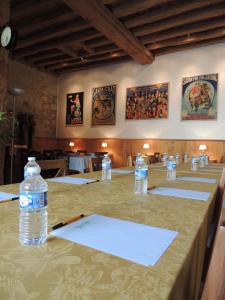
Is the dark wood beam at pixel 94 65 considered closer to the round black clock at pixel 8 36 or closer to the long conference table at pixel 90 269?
the round black clock at pixel 8 36

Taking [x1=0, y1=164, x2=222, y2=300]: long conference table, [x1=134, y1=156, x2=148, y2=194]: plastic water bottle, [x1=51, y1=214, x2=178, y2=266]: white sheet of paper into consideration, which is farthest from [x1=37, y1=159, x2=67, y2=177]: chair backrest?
[x1=51, y1=214, x2=178, y2=266]: white sheet of paper

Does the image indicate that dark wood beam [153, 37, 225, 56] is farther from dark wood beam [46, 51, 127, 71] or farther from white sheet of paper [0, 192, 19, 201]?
white sheet of paper [0, 192, 19, 201]

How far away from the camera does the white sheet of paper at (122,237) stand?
66cm

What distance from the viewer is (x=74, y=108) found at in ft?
33.4

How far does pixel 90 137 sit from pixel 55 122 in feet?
6.50

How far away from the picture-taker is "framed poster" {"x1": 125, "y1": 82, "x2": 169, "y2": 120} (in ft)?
26.8

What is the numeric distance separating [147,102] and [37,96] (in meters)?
4.36

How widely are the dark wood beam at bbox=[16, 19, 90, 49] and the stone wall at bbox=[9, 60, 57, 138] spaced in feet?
5.13

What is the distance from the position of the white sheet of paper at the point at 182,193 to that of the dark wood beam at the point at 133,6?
16.1 feet

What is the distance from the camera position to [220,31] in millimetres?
6629

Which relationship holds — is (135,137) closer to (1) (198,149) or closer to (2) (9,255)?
(1) (198,149)

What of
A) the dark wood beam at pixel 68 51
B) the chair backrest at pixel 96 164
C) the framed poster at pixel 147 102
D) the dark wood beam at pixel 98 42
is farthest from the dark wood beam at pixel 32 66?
the chair backrest at pixel 96 164

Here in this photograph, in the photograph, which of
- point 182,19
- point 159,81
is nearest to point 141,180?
point 182,19

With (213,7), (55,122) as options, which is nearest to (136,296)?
(213,7)
